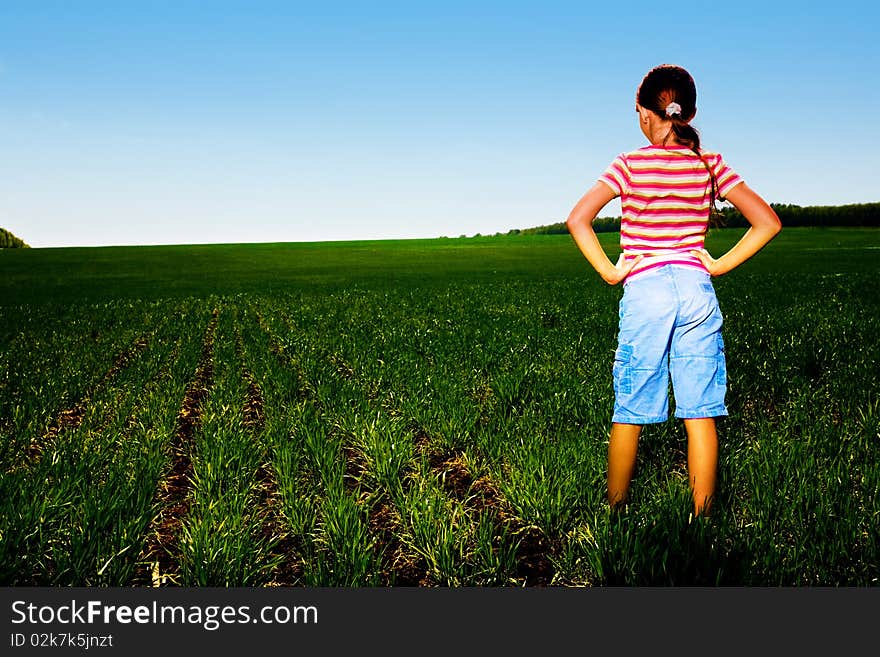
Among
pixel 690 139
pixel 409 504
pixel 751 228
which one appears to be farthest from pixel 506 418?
pixel 690 139

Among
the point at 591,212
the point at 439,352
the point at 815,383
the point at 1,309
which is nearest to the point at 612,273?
the point at 591,212

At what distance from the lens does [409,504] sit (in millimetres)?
3643

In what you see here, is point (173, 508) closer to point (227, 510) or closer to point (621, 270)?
point (227, 510)

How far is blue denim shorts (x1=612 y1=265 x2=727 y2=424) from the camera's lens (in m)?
2.91

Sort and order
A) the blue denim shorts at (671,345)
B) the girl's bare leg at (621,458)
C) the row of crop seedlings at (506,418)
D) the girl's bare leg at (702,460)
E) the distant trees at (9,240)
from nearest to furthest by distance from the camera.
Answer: the blue denim shorts at (671,345), the girl's bare leg at (702,460), the girl's bare leg at (621,458), the row of crop seedlings at (506,418), the distant trees at (9,240)

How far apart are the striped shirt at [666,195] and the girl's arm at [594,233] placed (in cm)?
5

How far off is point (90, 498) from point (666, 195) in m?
3.61

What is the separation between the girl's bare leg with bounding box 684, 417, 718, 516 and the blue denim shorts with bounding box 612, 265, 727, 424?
84 mm

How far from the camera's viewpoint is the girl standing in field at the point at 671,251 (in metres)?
2.92

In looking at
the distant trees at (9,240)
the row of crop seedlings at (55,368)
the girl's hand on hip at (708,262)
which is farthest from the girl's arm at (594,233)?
the distant trees at (9,240)

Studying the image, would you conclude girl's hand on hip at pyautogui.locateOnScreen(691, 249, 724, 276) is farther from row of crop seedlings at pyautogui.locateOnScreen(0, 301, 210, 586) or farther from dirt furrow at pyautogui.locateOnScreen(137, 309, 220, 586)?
row of crop seedlings at pyautogui.locateOnScreen(0, 301, 210, 586)

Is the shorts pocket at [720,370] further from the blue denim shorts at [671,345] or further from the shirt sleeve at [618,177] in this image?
the shirt sleeve at [618,177]

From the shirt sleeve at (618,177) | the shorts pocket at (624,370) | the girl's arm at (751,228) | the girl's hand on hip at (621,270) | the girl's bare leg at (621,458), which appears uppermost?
the shirt sleeve at (618,177)

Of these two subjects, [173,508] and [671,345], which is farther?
[173,508]
